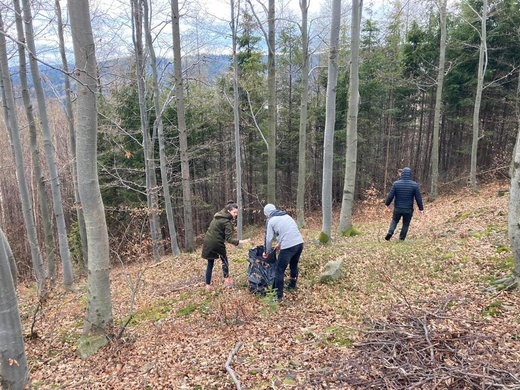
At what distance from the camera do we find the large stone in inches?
255

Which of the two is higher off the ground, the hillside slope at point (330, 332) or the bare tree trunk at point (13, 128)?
the bare tree trunk at point (13, 128)

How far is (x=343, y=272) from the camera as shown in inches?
265

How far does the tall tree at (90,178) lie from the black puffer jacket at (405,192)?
6.55 metres

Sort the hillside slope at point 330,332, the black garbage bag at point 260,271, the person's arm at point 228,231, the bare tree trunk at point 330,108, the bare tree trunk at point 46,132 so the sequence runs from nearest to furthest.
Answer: the hillside slope at point 330,332, the black garbage bag at point 260,271, the person's arm at point 228,231, the bare tree trunk at point 330,108, the bare tree trunk at point 46,132

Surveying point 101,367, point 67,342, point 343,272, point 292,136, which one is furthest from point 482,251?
point 292,136

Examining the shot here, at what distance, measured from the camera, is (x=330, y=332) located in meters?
4.63

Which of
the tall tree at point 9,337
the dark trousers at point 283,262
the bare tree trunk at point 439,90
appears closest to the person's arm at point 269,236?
the dark trousers at point 283,262

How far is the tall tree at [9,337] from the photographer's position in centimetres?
334

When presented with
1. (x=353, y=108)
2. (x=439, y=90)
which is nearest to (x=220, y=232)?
(x=353, y=108)

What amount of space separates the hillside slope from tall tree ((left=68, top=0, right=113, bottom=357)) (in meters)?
0.38

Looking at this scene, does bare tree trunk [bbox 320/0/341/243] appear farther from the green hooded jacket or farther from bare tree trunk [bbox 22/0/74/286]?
bare tree trunk [bbox 22/0/74/286]

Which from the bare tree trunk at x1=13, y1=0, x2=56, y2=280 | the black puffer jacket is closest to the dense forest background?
the bare tree trunk at x1=13, y1=0, x2=56, y2=280

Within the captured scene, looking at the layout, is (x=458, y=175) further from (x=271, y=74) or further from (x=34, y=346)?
(x=34, y=346)

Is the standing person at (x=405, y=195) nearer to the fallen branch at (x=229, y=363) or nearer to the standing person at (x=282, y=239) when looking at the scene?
the standing person at (x=282, y=239)
